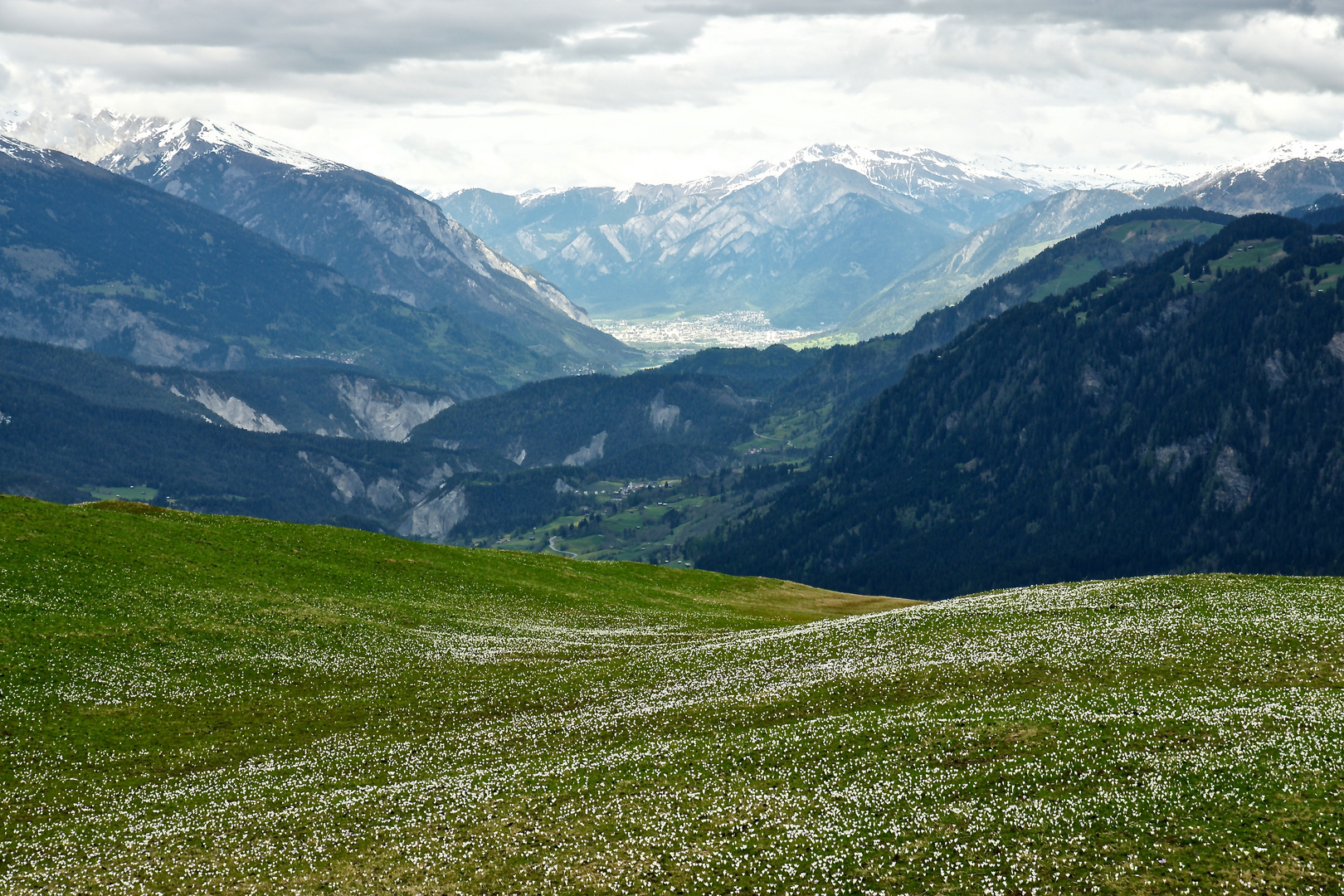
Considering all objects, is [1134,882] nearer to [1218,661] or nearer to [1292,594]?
[1218,661]

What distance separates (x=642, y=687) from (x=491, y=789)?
20.0 metres

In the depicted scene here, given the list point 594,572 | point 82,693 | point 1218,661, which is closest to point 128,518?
point 82,693

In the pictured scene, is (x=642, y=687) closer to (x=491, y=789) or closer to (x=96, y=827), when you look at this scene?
(x=491, y=789)

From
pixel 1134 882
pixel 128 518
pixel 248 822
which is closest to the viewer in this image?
pixel 1134 882

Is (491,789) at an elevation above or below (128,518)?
below

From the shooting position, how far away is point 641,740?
172 feet

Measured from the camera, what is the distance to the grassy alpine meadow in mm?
36094

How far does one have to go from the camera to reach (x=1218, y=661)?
183 feet

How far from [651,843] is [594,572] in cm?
8324

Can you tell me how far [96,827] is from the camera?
4388 centimetres

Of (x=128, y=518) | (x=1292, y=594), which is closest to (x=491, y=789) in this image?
(x=1292, y=594)

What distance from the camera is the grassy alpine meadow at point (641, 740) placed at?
36094 millimetres

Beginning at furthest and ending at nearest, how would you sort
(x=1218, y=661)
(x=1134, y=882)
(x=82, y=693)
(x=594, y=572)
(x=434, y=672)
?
(x=594, y=572) < (x=434, y=672) < (x=82, y=693) < (x=1218, y=661) < (x=1134, y=882)

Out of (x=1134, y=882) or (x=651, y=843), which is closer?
(x=1134, y=882)
